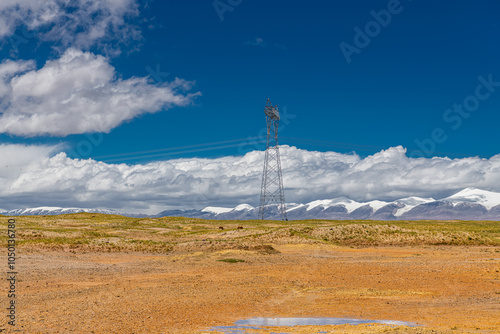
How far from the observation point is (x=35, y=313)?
2264 cm

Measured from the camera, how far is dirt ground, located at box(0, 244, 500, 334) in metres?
20.3

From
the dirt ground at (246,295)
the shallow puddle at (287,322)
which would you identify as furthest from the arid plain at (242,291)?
the shallow puddle at (287,322)

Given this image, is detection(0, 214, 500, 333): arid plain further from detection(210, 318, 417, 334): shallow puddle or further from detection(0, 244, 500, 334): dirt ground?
detection(210, 318, 417, 334): shallow puddle

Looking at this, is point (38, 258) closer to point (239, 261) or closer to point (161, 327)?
point (239, 261)

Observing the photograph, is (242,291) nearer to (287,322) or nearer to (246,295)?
Answer: (246,295)

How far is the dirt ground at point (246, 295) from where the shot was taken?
66.5 ft

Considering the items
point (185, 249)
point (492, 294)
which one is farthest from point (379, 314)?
point (185, 249)

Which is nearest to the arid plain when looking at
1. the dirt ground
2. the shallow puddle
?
the dirt ground

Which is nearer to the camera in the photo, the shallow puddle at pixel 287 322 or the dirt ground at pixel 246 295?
the shallow puddle at pixel 287 322

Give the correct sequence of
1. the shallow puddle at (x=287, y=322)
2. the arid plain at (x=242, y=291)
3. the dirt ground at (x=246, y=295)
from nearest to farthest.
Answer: the shallow puddle at (x=287, y=322)
the dirt ground at (x=246, y=295)
the arid plain at (x=242, y=291)

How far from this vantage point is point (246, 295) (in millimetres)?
28422

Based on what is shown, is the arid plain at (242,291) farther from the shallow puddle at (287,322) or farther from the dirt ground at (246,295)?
the shallow puddle at (287,322)

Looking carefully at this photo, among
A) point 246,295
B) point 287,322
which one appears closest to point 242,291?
point 246,295

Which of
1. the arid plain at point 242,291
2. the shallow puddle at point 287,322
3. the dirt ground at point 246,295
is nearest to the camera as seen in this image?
the shallow puddle at point 287,322
